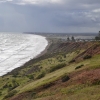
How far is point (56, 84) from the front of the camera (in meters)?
36.9

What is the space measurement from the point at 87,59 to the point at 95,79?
72.9 feet

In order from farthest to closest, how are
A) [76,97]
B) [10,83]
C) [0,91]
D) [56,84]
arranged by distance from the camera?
1. [10,83]
2. [0,91]
3. [56,84]
4. [76,97]

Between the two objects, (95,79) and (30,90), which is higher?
(95,79)

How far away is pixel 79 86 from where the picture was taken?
3134 centimetres

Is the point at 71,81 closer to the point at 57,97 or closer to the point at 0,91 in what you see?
the point at 57,97

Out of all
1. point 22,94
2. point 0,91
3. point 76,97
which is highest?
point 76,97

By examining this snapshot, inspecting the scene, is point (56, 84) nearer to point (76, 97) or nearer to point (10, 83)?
point (76, 97)

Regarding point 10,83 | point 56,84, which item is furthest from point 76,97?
point 10,83

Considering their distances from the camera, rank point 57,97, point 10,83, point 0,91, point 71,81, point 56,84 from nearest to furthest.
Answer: point 57,97
point 71,81
point 56,84
point 0,91
point 10,83

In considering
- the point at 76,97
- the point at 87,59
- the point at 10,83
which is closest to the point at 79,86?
the point at 76,97

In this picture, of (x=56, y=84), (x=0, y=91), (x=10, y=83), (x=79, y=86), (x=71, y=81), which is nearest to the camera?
(x=79, y=86)

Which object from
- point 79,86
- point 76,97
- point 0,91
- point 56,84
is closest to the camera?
point 76,97

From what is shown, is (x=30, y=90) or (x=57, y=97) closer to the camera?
(x=57, y=97)

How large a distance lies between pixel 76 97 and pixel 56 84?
9864mm
